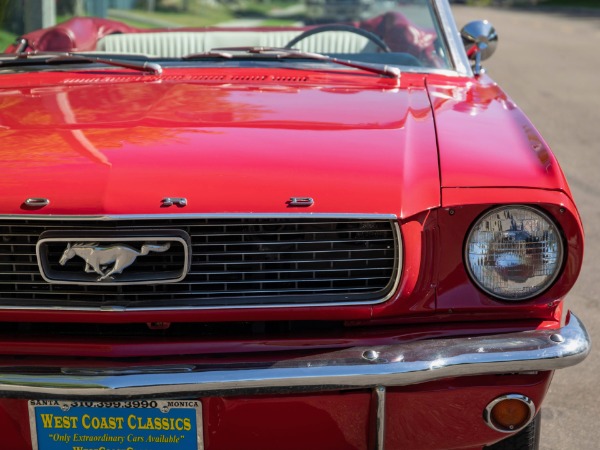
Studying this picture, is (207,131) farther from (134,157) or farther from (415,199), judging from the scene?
(415,199)

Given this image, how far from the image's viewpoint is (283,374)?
2.34 m

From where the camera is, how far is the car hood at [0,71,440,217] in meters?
2.40

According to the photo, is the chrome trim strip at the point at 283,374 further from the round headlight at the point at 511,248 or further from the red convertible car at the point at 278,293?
the round headlight at the point at 511,248

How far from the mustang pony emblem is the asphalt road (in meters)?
1.74

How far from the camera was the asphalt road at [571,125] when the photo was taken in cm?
357

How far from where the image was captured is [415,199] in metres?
2.45

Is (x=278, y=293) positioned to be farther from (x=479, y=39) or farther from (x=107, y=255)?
(x=479, y=39)

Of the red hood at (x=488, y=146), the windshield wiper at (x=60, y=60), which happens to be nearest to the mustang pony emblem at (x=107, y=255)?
the red hood at (x=488, y=146)

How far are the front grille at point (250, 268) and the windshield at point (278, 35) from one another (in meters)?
1.34

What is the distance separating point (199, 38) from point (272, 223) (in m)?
2.11

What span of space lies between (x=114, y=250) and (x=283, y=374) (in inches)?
20.3

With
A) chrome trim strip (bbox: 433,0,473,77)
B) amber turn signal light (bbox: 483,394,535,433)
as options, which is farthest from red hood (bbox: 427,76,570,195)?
amber turn signal light (bbox: 483,394,535,433)

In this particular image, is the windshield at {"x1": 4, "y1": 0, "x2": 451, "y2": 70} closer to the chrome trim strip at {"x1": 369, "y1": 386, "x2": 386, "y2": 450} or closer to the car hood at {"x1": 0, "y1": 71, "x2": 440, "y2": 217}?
the car hood at {"x1": 0, "y1": 71, "x2": 440, "y2": 217}

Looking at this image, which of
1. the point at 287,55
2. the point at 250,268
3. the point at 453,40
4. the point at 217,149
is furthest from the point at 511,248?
the point at 453,40
